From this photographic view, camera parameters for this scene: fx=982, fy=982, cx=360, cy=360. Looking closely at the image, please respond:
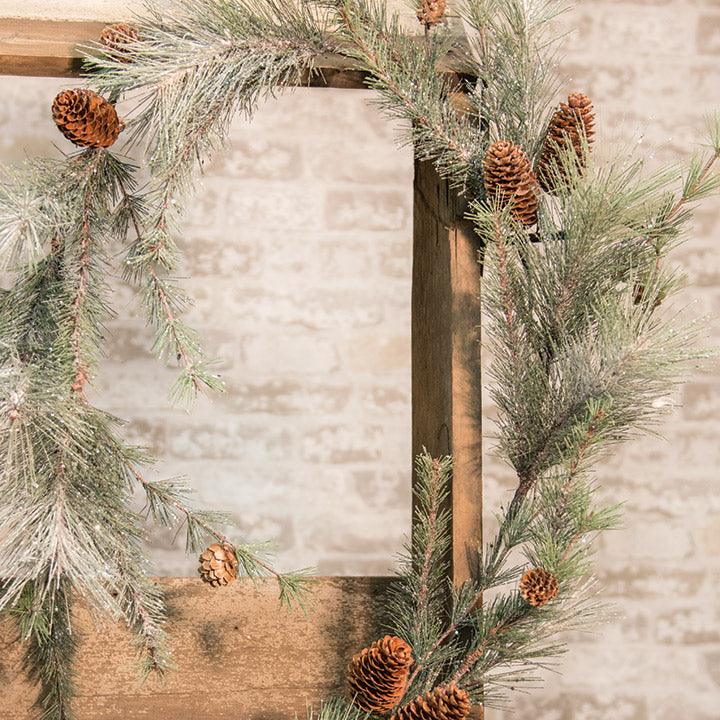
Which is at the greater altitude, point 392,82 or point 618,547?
point 392,82

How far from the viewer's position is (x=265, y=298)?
4.42 feet

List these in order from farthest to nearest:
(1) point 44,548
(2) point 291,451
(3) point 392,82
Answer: (2) point 291,451, (3) point 392,82, (1) point 44,548

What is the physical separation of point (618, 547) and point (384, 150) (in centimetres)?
65

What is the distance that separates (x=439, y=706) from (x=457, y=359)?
0.23 meters

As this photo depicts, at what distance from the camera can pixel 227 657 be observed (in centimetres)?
71

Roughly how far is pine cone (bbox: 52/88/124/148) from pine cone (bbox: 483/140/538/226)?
246mm

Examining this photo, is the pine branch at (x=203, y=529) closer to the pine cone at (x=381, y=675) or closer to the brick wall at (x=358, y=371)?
the pine cone at (x=381, y=675)

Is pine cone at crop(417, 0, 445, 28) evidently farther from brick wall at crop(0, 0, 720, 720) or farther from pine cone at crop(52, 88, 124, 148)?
brick wall at crop(0, 0, 720, 720)

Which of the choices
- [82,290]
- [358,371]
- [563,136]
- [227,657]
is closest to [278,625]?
[227,657]

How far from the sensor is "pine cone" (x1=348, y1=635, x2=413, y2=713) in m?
0.62

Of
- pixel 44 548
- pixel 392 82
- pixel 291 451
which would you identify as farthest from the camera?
pixel 291 451

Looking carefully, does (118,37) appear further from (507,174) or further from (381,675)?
(381,675)

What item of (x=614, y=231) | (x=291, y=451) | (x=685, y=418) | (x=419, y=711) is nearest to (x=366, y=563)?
(x=291, y=451)

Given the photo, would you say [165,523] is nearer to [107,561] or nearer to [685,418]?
[107,561]
